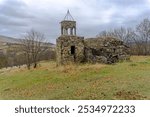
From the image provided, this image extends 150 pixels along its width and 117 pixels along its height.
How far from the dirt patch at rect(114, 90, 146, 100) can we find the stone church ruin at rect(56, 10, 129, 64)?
1779 centimetres

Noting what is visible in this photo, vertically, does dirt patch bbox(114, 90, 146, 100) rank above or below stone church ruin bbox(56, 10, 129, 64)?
below

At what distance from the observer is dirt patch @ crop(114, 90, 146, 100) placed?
43.3ft

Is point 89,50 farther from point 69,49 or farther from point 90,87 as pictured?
point 90,87

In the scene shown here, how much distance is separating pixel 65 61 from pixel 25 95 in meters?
15.3

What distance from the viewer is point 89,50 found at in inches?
1299

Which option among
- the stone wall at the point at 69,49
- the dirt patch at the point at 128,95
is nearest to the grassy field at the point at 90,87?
the dirt patch at the point at 128,95

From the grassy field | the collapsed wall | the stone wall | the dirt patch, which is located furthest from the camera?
the collapsed wall

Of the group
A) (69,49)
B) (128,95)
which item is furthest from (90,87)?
(69,49)

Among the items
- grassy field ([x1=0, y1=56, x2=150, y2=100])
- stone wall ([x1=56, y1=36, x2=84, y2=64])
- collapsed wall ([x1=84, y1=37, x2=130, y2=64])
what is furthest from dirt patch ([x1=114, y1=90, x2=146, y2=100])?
collapsed wall ([x1=84, y1=37, x2=130, y2=64])

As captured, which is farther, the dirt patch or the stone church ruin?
the stone church ruin

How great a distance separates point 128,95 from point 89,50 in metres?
19.4

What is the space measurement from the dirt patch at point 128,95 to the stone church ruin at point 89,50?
700 inches

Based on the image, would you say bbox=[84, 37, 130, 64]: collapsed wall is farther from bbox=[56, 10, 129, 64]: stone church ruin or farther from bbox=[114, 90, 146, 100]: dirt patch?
bbox=[114, 90, 146, 100]: dirt patch

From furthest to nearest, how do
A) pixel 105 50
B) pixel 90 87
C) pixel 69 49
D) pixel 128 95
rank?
pixel 105 50 → pixel 69 49 → pixel 90 87 → pixel 128 95
